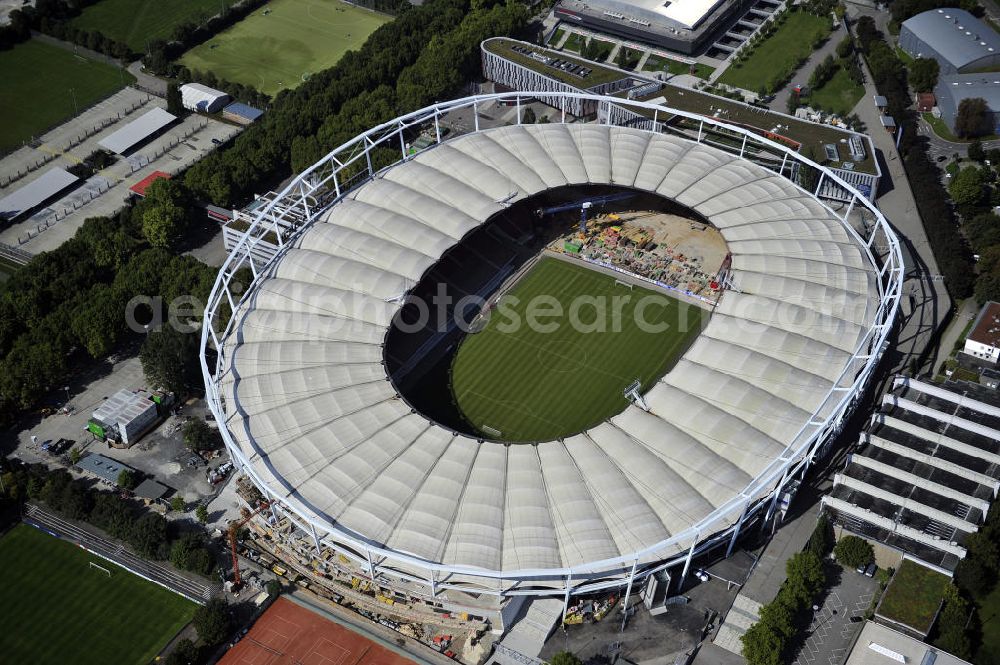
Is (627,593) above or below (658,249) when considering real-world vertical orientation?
below

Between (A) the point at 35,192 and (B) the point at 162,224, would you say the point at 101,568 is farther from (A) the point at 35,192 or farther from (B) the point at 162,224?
(A) the point at 35,192

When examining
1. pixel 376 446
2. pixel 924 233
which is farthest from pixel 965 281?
pixel 376 446

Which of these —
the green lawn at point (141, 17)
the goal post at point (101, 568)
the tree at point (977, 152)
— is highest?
the tree at point (977, 152)

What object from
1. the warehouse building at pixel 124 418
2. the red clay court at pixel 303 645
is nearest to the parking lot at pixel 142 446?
the warehouse building at pixel 124 418

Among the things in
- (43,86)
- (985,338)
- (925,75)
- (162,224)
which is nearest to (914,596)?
(985,338)

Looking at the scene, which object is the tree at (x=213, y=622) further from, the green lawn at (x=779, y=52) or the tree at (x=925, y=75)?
the tree at (x=925, y=75)

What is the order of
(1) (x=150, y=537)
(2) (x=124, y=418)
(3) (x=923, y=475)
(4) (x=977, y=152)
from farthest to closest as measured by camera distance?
(4) (x=977, y=152) < (2) (x=124, y=418) < (3) (x=923, y=475) < (1) (x=150, y=537)

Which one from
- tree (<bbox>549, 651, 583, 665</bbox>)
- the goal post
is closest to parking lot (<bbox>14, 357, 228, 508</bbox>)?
the goal post
